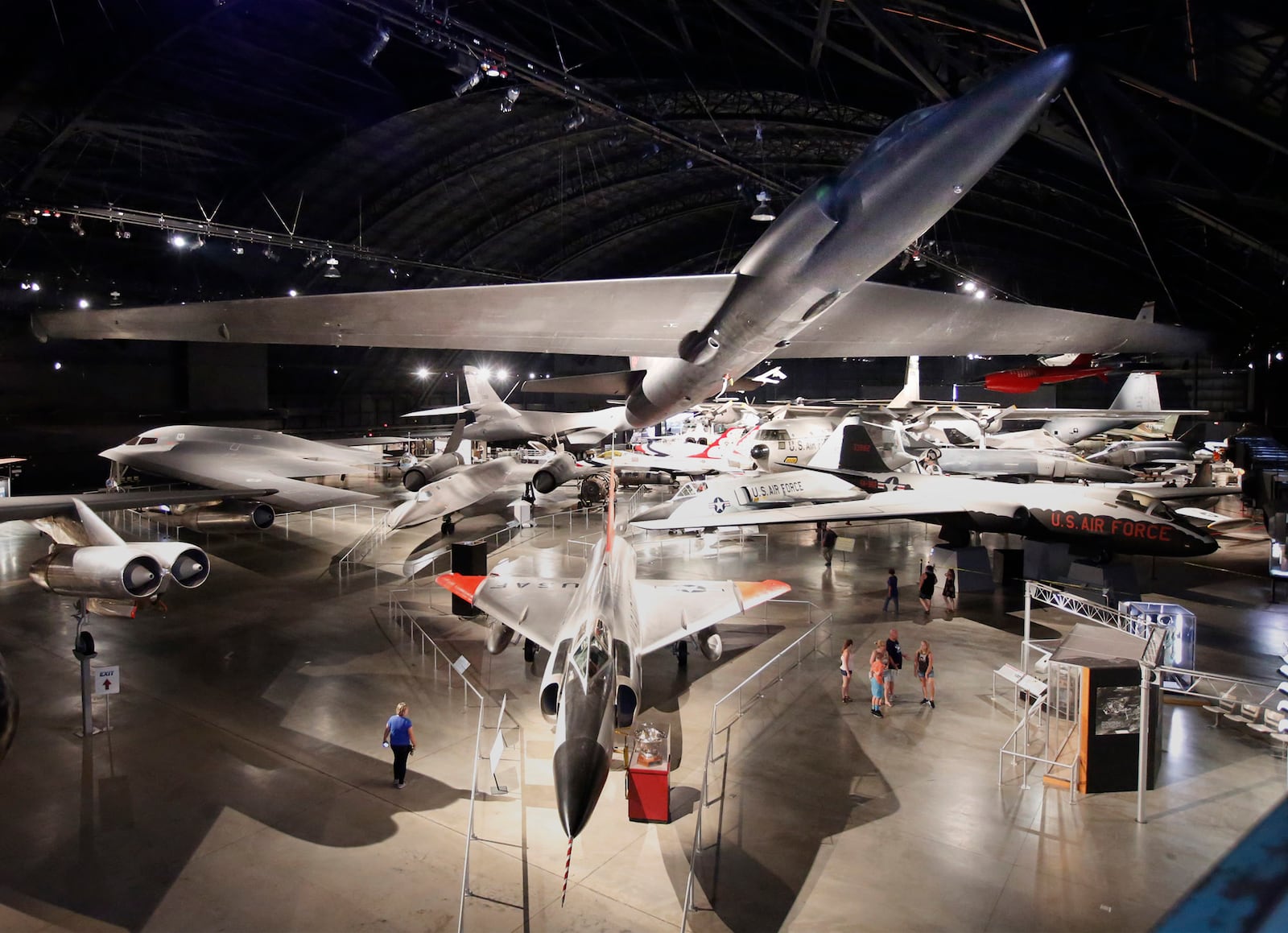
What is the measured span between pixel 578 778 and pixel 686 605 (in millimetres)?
5317

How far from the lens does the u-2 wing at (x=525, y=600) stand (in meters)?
10.3

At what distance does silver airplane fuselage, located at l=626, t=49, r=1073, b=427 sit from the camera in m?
4.95

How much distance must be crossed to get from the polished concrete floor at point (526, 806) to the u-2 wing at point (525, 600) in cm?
125

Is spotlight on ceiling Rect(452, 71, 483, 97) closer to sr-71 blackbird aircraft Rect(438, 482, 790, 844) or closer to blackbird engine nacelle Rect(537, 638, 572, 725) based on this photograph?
sr-71 blackbird aircraft Rect(438, 482, 790, 844)

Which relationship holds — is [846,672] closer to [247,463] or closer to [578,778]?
[578,778]

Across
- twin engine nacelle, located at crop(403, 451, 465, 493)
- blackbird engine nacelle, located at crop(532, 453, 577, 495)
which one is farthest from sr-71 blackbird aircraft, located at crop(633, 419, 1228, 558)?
twin engine nacelle, located at crop(403, 451, 465, 493)

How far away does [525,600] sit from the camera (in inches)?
444

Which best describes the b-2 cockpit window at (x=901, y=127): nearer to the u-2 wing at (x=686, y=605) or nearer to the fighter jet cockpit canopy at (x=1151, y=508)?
the u-2 wing at (x=686, y=605)

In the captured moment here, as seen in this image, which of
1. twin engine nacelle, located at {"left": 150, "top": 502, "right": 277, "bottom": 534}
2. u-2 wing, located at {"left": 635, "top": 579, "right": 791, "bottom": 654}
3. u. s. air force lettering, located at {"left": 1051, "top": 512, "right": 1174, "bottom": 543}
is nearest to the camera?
u-2 wing, located at {"left": 635, "top": 579, "right": 791, "bottom": 654}

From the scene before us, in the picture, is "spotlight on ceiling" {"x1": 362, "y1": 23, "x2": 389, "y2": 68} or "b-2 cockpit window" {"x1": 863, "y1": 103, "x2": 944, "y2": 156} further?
"spotlight on ceiling" {"x1": 362, "y1": 23, "x2": 389, "y2": 68}

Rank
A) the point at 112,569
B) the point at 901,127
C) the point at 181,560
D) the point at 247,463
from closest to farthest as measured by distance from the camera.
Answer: the point at 901,127 → the point at 112,569 → the point at 181,560 → the point at 247,463

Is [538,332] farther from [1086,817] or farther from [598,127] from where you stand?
[598,127]

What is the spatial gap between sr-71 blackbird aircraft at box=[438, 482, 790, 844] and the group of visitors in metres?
1.86

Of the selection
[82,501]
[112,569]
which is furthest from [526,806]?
[82,501]
